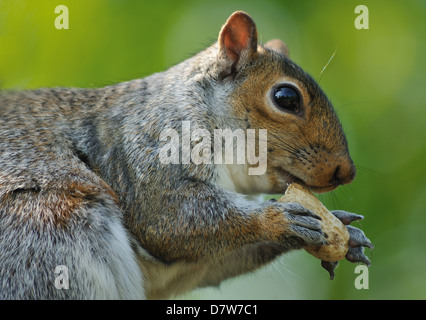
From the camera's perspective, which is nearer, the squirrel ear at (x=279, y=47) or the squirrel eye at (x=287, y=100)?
the squirrel eye at (x=287, y=100)

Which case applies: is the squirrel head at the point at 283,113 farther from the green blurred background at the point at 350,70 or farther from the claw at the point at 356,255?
the green blurred background at the point at 350,70

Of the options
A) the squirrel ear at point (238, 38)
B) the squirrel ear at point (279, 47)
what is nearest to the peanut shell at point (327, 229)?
the squirrel ear at point (238, 38)

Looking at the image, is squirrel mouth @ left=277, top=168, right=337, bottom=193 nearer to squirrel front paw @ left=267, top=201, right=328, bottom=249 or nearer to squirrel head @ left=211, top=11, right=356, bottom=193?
squirrel head @ left=211, top=11, right=356, bottom=193

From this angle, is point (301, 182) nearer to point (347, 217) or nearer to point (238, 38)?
point (347, 217)

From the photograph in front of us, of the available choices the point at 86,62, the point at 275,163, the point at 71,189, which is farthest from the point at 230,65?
the point at 86,62

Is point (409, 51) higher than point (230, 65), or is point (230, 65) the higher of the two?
point (409, 51)

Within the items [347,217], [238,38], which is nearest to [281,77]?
[238,38]

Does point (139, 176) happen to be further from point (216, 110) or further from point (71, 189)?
point (216, 110)
